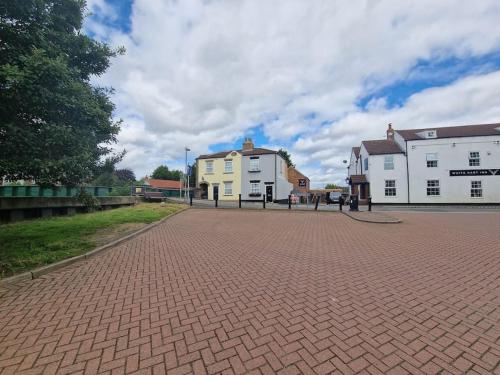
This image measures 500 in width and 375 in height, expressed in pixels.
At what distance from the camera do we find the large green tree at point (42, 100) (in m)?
5.03

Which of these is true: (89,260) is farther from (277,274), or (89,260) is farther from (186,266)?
(277,274)

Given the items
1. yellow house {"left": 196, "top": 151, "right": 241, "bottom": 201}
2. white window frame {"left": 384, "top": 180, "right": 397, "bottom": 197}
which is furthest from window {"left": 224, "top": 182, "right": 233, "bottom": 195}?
white window frame {"left": 384, "top": 180, "right": 397, "bottom": 197}

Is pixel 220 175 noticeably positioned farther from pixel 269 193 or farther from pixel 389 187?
pixel 389 187

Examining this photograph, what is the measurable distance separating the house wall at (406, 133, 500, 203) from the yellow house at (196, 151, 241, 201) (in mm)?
20985

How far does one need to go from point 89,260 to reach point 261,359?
5374 millimetres

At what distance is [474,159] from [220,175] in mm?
29551

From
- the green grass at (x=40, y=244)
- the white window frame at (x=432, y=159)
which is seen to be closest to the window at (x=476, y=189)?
the white window frame at (x=432, y=159)

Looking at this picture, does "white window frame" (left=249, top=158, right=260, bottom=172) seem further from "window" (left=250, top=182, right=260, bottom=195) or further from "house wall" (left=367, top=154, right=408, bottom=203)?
"house wall" (left=367, top=154, right=408, bottom=203)

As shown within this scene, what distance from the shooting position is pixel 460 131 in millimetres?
28141

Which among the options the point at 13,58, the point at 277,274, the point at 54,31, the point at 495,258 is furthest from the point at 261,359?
the point at 54,31

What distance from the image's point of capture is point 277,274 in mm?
4977

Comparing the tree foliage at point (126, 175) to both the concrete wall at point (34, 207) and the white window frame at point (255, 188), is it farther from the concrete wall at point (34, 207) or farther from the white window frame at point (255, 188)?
the concrete wall at point (34, 207)

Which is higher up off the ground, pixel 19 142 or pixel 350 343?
pixel 19 142

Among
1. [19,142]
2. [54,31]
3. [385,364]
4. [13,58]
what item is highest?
[54,31]
